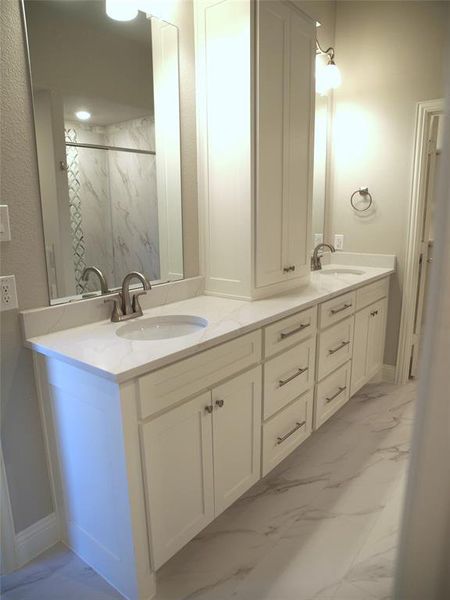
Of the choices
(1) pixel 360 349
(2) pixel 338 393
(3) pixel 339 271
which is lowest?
(2) pixel 338 393

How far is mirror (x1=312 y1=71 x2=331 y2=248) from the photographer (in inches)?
117

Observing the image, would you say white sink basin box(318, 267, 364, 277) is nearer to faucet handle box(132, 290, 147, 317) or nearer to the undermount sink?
the undermount sink

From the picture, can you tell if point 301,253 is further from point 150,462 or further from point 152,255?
point 150,462

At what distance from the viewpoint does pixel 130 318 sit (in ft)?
5.68

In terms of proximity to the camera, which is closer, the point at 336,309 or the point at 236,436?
the point at 236,436

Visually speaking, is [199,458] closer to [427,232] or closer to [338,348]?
[338,348]

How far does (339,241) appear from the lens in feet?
10.5

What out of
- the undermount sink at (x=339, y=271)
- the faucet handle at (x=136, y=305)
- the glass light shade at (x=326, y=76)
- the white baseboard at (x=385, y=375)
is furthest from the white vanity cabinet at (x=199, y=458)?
the glass light shade at (x=326, y=76)

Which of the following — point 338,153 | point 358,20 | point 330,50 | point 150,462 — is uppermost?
point 358,20

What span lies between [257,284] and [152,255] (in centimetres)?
54

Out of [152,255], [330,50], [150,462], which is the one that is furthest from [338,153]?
[150,462]

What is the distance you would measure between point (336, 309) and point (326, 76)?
1.70 metres

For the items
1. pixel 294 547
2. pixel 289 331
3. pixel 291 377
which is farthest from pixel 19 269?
pixel 294 547

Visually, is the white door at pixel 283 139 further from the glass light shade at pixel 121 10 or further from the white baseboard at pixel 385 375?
the white baseboard at pixel 385 375
